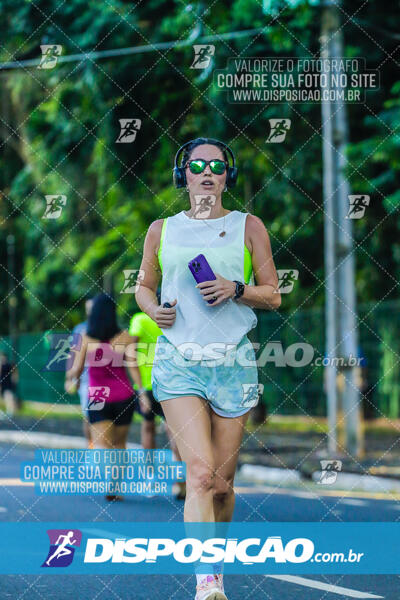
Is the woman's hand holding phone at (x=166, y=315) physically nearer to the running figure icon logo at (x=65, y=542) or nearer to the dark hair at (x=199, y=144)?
the dark hair at (x=199, y=144)

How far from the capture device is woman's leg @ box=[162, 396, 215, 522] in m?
5.68

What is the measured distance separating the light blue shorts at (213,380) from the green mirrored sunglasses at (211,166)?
2.60 ft

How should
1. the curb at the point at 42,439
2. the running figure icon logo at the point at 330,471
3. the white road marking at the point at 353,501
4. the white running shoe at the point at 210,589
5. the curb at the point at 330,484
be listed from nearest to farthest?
the white running shoe at the point at 210,589 < the white road marking at the point at 353,501 < the curb at the point at 330,484 < the running figure icon logo at the point at 330,471 < the curb at the point at 42,439

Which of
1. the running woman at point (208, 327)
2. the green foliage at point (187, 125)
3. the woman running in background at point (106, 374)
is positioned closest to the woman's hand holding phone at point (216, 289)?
the running woman at point (208, 327)

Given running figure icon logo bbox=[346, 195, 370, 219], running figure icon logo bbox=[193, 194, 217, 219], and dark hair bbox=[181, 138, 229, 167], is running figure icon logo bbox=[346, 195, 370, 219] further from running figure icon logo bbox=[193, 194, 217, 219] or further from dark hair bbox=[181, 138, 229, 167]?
running figure icon logo bbox=[193, 194, 217, 219]

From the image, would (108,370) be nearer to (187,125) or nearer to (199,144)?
(199,144)

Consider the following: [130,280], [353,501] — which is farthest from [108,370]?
[353,501]

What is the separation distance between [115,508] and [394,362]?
1190cm

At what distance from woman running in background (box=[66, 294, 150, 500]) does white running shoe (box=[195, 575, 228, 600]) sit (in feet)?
17.9

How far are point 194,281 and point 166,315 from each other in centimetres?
20

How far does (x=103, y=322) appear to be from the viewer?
36.1ft

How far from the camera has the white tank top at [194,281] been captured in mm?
5758

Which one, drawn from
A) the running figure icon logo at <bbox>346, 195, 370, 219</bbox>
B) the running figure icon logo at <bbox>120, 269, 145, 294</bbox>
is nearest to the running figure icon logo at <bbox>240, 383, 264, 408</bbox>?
the running figure icon logo at <bbox>120, 269, 145, 294</bbox>

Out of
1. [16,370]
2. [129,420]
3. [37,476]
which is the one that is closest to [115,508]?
[129,420]
